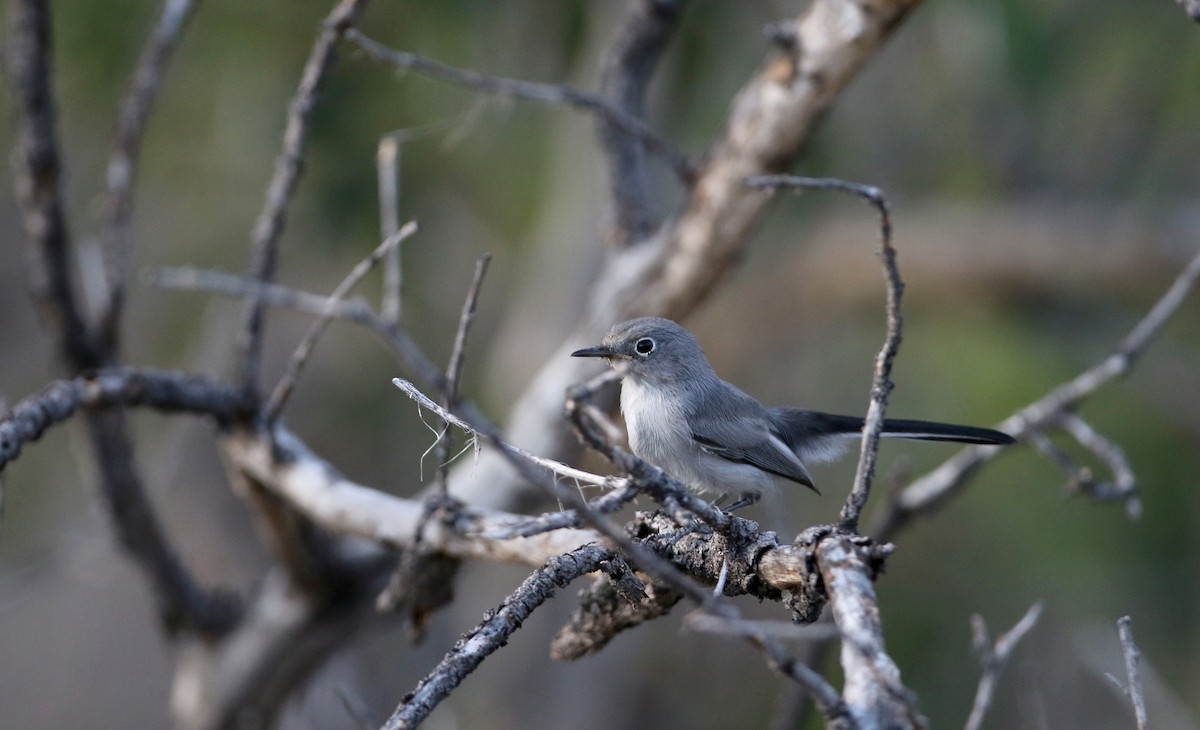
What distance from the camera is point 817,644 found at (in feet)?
13.0

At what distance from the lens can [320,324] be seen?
2906 mm

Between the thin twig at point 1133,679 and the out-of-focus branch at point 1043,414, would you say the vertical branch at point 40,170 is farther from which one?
the thin twig at point 1133,679

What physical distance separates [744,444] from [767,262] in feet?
12.9

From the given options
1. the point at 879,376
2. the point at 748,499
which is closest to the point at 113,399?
the point at 748,499

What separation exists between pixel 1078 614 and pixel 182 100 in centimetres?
643

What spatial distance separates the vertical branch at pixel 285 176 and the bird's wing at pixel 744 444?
53.3 inches

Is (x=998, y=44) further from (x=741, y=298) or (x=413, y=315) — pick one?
(x=413, y=315)

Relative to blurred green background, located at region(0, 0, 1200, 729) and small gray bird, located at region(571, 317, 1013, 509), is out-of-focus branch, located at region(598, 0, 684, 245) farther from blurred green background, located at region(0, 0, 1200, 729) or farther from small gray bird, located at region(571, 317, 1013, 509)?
blurred green background, located at region(0, 0, 1200, 729)

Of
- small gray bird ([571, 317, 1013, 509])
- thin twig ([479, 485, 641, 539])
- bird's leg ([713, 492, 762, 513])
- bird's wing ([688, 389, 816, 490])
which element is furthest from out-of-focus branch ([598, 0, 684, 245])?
thin twig ([479, 485, 641, 539])

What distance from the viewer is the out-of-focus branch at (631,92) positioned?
13.4 feet

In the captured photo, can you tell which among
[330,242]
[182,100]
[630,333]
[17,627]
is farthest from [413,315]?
[17,627]

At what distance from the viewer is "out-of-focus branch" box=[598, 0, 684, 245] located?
4078 mm

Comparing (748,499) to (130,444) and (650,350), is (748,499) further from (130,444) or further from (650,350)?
(130,444)

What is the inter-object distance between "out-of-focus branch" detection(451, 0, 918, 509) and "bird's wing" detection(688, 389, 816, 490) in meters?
0.49
